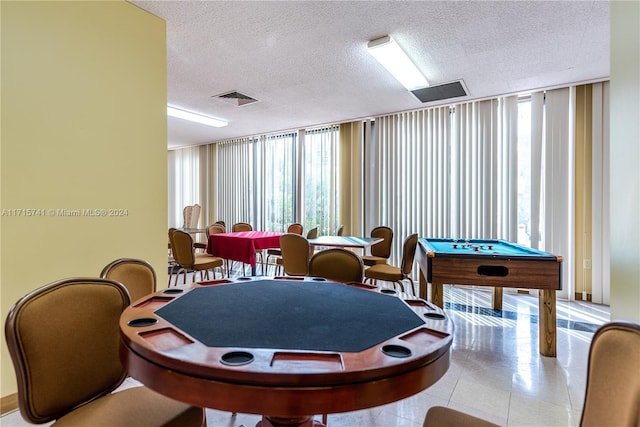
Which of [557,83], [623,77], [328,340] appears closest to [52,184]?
[328,340]

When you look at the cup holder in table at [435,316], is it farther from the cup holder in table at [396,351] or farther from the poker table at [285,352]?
the cup holder in table at [396,351]

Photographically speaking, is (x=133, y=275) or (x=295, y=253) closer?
(x=133, y=275)

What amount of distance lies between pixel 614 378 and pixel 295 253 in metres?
3.20

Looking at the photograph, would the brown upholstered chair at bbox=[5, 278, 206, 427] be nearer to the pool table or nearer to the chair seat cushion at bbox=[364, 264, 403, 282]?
the pool table

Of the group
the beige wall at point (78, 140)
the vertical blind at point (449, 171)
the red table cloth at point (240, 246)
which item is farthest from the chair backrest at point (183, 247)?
the vertical blind at point (449, 171)

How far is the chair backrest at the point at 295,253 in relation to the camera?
12.3ft

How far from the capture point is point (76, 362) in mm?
1239

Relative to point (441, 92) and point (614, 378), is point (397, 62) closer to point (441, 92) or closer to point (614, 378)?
point (441, 92)

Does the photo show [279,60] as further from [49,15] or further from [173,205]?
[173,205]

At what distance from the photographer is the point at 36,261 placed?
6.85 ft

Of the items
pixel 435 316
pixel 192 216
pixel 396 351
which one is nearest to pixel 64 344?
pixel 396 351

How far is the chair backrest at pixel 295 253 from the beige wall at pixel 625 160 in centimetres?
271

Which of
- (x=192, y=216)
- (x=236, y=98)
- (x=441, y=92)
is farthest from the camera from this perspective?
(x=192, y=216)

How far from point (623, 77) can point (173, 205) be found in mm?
9879
